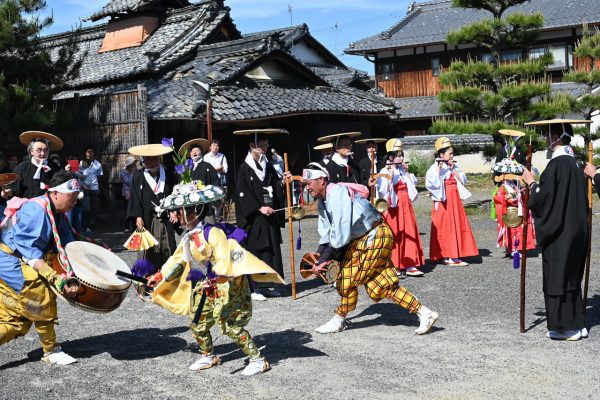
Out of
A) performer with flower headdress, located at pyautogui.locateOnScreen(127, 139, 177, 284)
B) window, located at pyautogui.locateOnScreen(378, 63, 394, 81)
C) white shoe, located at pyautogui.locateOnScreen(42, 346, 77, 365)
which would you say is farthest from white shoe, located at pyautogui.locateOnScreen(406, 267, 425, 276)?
window, located at pyautogui.locateOnScreen(378, 63, 394, 81)

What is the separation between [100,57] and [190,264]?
17002 millimetres

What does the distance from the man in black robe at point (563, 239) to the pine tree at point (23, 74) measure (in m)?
9.09

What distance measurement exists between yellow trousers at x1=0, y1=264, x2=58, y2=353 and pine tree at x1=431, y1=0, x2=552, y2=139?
1277cm

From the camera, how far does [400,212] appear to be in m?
9.23

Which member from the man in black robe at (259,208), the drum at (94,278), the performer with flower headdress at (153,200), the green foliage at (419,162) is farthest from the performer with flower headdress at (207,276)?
the green foliage at (419,162)

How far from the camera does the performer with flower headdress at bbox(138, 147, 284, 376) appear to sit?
4.93 meters

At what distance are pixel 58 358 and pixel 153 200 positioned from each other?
7.66 ft

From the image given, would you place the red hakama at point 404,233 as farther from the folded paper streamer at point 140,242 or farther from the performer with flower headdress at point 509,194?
the folded paper streamer at point 140,242

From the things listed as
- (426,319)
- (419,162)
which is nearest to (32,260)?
(426,319)

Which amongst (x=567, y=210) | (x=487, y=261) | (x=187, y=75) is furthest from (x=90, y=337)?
(x=187, y=75)

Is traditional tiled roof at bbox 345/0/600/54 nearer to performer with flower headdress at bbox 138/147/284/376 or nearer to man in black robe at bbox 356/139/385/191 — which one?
man in black robe at bbox 356/139/385/191

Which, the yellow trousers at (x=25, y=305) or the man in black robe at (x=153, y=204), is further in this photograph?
the man in black robe at (x=153, y=204)

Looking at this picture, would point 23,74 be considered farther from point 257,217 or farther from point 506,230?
point 506,230

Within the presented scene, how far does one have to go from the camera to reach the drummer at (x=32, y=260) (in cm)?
516
